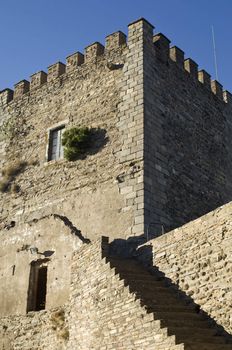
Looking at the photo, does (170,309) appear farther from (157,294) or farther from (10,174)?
A: (10,174)

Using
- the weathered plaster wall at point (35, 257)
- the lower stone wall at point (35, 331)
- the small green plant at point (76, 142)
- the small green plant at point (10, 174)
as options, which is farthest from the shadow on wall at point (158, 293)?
the small green plant at point (10, 174)

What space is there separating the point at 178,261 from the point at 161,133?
15.4 feet

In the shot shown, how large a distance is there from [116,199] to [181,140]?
9.77 ft

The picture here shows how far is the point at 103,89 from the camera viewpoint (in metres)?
14.7

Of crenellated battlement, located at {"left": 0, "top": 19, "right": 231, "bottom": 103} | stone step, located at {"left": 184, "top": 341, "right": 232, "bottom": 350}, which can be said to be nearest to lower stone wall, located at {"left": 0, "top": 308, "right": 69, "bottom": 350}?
stone step, located at {"left": 184, "top": 341, "right": 232, "bottom": 350}

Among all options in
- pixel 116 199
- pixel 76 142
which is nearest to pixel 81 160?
pixel 76 142

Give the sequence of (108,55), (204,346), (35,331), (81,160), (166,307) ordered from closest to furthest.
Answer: (204,346) → (166,307) → (35,331) → (81,160) → (108,55)

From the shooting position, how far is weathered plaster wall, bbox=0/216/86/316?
12594 millimetres

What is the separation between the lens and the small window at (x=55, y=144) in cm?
1523

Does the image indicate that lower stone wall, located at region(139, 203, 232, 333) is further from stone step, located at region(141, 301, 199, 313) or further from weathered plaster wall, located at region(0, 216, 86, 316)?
weathered plaster wall, located at region(0, 216, 86, 316)

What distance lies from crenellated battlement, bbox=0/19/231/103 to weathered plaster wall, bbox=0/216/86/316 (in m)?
5.08

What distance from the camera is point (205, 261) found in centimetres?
936

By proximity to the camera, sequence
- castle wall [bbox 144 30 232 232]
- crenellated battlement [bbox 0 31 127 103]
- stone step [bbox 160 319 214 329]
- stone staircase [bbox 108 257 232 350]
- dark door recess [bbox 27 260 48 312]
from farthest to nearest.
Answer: crenellated battlement [bbox 0 31 127 103], dark door recess [bbox 27 260 48 312], castle wall [bbox 144 30 232 232], stone step [bbox 160 319 214 329], stone staircase [bbox 108 257 232 350]

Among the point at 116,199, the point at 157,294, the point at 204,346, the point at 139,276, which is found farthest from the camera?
the point at 116,199
